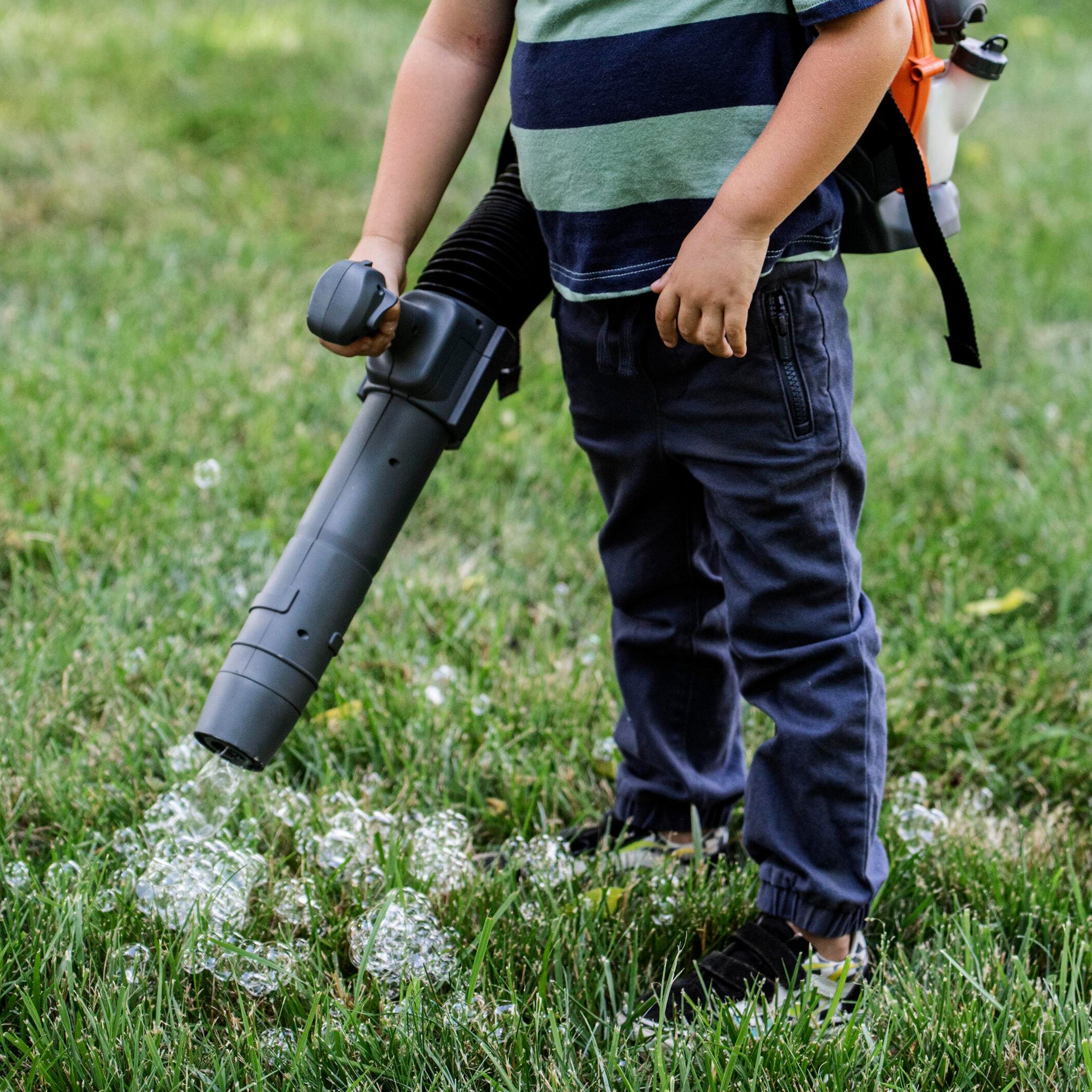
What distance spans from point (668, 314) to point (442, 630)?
3.42 ft

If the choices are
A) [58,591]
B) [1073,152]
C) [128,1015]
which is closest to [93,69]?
[58,591]

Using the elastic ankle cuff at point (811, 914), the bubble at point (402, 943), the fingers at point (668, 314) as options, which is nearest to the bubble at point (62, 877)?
the bubble at point (402, 943)

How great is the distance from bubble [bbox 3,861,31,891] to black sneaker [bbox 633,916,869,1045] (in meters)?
0.73

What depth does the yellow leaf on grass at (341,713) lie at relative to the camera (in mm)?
1854

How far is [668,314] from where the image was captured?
4.00 feet

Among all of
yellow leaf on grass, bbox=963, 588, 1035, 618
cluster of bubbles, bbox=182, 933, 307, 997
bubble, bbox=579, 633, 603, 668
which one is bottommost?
cluster of bubbles, bbox=182, 933, 307, 997

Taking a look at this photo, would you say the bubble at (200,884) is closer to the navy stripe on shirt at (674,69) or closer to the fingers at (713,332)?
the fingers at (713,332)

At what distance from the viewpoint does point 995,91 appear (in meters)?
5.57

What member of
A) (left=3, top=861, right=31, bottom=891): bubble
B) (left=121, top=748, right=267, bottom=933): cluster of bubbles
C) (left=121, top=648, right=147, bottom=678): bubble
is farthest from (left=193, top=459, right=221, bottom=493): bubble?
(left=3, top=861, right=31, bottom=891): bubble

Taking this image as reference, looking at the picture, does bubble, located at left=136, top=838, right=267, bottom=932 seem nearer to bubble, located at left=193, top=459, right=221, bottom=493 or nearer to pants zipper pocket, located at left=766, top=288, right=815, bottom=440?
pants zipper pocket, located at left=766, top=288, right=815, bottom=440

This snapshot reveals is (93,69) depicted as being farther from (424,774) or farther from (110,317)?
(424,774)

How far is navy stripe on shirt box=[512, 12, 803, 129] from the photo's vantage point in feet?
3.91

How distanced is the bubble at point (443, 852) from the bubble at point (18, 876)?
1.53ft

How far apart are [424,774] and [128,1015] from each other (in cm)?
60
